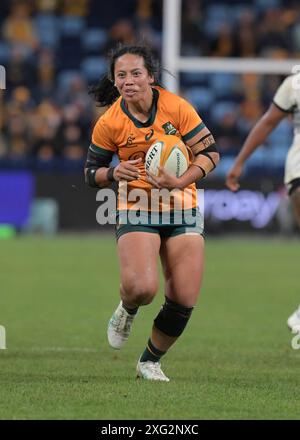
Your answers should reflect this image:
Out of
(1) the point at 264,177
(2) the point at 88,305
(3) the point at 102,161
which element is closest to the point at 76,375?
(3) the point at 102,161

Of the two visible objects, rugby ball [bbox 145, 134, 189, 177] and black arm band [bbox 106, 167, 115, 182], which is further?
black arm band [bbox 106, 167, 115, 182]

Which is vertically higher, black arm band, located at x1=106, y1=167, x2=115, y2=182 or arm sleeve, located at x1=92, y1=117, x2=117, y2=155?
arm sleeve, located at x1=92, y1=117, x2=117, y2=155

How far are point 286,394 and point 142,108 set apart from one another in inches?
73.5

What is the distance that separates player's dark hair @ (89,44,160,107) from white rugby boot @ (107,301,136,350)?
130 cm

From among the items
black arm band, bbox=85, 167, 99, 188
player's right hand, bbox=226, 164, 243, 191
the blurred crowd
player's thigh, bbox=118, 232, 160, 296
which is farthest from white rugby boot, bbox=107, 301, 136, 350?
the blurred crowd

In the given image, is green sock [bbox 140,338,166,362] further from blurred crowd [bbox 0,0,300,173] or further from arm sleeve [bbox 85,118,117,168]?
blurred crowd [bbox 0,0,300,173]

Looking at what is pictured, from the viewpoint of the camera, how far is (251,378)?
272 inches

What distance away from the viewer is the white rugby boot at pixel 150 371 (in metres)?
6.73

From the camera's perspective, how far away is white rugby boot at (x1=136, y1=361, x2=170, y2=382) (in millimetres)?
6732

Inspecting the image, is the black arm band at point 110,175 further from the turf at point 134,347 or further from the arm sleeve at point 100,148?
the turf at point 134,347

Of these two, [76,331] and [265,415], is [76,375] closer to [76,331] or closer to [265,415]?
[265,415]

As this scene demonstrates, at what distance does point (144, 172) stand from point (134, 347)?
234 cm

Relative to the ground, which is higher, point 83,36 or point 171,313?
point 83,36

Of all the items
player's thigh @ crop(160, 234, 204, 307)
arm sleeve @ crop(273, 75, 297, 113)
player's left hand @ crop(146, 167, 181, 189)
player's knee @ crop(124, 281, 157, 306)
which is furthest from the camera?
arm sleeve @ crop(273, 75, 297, 113)
